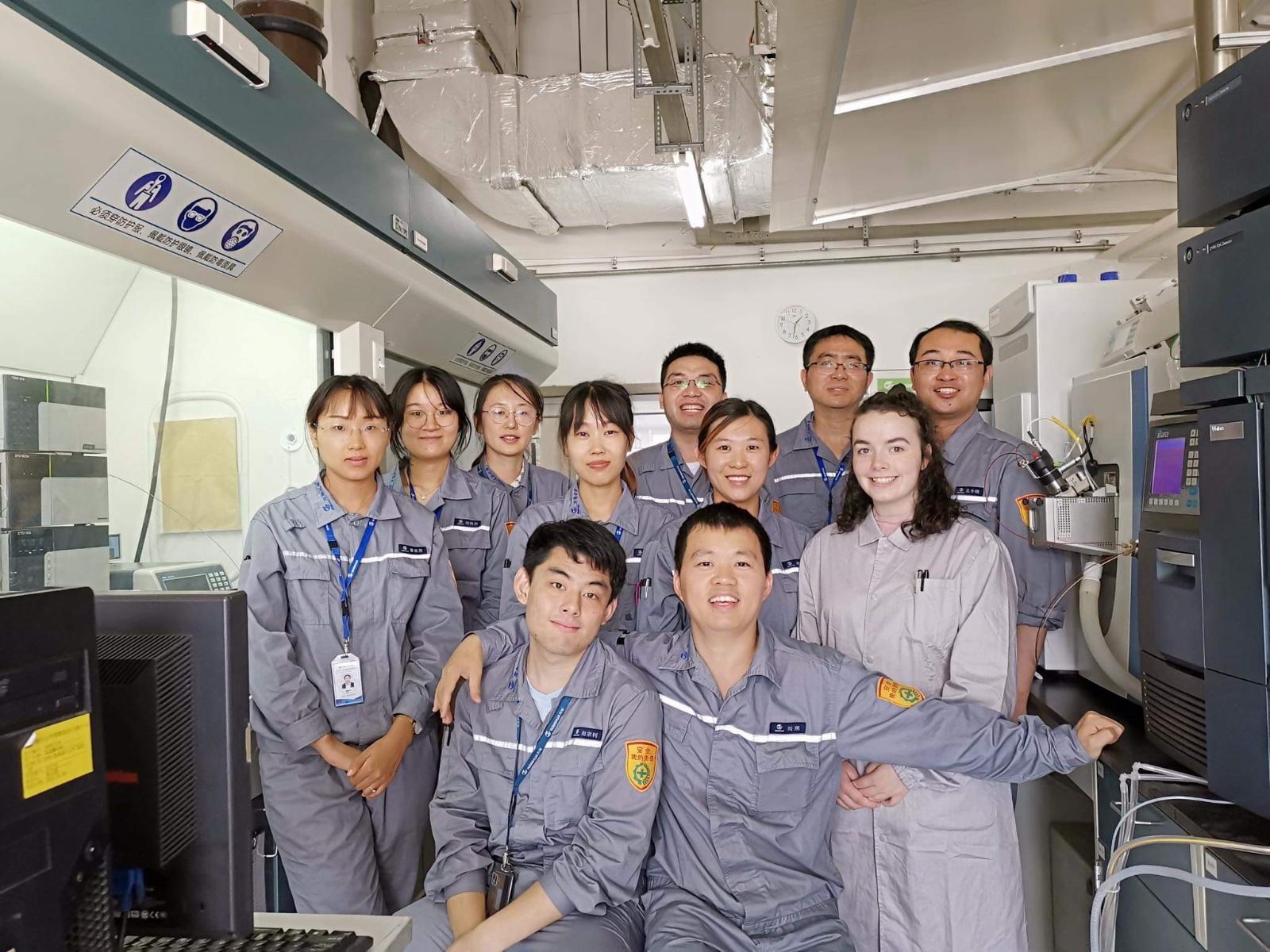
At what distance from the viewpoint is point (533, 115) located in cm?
383

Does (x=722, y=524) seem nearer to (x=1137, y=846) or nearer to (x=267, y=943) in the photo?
(x=1137, y=846)

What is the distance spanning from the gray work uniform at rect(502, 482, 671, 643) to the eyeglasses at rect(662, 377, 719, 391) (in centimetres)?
55

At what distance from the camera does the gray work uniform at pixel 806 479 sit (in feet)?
9.35

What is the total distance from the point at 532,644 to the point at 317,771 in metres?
0.62

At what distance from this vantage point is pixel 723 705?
67.5 inches

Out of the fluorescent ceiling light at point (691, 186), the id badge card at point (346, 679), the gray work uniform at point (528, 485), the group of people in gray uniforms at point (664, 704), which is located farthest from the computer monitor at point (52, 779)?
the fluorescent ceiling light at point (691, 186)

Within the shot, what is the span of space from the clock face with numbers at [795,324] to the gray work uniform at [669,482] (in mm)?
2358

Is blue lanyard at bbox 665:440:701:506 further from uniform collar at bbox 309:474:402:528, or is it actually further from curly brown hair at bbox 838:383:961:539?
uniform collar at bbox 309:474:402:528

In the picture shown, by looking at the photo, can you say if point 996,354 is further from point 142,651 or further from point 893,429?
point 142,651

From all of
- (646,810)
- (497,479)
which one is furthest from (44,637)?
(497,479)

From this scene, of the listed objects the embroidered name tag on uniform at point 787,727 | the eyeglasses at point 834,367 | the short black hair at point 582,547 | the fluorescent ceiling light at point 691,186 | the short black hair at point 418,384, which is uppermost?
the fluorescent ceiling light at point 691,186

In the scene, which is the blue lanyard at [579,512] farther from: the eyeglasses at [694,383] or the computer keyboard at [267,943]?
the computer keyboard at [267,943]

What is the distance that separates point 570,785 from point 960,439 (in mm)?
1531

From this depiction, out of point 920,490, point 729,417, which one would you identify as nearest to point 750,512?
point 729,417
